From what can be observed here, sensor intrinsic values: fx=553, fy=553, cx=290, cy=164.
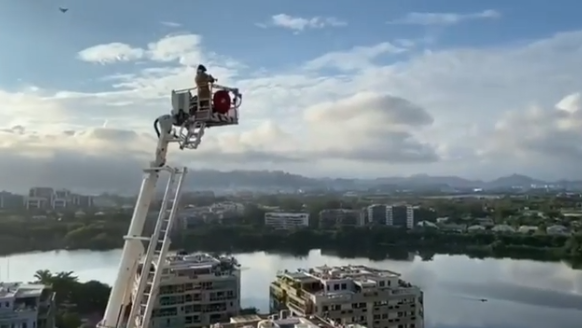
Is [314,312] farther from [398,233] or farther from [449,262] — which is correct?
[398,233]

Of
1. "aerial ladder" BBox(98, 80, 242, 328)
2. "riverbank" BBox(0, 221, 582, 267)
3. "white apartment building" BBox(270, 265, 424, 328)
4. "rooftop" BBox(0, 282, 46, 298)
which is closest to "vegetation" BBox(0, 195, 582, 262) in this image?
"riverbank" BBox(0, 221, 582, 267)

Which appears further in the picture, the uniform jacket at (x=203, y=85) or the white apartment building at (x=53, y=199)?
the white apartment building at (x=53, y=199)

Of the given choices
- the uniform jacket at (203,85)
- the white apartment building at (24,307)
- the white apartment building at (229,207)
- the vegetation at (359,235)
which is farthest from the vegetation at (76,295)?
the white apartment building at (229,207)

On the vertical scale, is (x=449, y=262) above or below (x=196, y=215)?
below

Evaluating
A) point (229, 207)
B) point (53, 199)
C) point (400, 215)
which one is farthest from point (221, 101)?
point (400, 215)

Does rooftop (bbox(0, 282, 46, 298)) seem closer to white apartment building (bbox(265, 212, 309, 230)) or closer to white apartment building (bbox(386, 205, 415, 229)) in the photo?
white apartment building (bbox(265, 212, 309, 230))

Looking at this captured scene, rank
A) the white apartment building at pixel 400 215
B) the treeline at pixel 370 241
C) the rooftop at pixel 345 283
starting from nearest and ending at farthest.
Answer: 1. the rooftop at pixel 345 283
2. the treeline at pixel 370 241
3. the white apartment building at pixel 400 215

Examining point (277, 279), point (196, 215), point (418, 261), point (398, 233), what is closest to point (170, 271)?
point (277, 279)

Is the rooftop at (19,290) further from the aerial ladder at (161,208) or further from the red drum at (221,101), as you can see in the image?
the red drum at (221,101)
